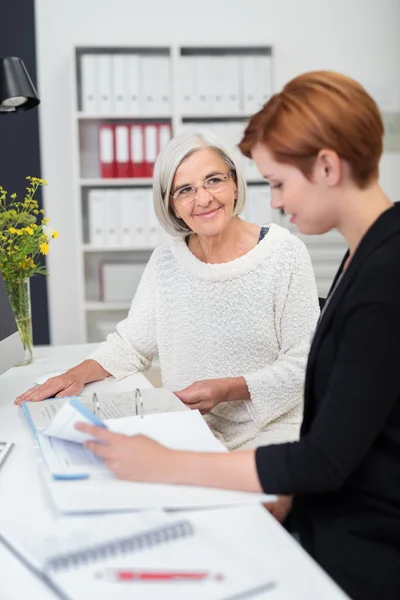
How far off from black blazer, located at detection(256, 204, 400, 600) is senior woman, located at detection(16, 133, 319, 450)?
0.68m

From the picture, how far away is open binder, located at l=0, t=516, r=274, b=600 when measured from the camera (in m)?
0.72

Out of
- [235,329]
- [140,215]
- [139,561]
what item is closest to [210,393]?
[235,329]

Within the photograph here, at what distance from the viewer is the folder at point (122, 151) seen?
12.4 ft

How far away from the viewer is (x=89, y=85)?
3.75 metres

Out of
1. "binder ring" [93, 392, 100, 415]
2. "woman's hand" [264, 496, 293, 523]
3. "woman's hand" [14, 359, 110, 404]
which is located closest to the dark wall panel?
"woman's hand" [14, 359, 110, 404]

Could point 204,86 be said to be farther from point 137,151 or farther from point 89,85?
point 89,85

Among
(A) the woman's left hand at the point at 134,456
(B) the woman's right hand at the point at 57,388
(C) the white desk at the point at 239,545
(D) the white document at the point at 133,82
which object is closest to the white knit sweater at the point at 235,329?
(B) the woman's right hand at the point at 57,388

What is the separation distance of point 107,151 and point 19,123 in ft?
1.87

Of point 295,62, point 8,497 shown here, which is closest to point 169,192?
point 8,497

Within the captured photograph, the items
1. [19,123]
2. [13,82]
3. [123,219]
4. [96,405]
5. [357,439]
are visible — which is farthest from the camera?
[19,123]

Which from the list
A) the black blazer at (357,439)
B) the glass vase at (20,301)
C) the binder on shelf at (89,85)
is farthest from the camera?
the binder on shelf at (89,85)

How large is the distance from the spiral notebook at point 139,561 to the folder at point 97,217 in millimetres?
3051

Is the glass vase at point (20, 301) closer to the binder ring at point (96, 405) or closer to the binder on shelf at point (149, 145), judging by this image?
the binder ring at point (96, 405)

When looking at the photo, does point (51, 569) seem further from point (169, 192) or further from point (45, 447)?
point (169, 192)
